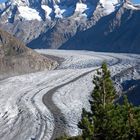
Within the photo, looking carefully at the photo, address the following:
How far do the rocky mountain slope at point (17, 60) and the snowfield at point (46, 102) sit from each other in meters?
9.59

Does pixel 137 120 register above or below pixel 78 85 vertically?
above

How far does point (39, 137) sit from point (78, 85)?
2521 cm

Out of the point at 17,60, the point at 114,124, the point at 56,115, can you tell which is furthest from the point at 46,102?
the point at 17,60

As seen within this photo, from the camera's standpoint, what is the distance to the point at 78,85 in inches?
2564

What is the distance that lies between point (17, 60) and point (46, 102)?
36905 millimetres

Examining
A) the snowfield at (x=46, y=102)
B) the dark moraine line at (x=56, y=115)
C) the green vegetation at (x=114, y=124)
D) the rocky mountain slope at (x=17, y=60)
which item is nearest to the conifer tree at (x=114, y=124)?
the green vegetation at (x=114, y=124)

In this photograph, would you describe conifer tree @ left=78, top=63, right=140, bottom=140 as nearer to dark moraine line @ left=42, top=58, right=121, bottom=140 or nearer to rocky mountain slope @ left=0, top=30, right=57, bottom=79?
dark moraine line @ left=42, top=58, right=121, bottom=140

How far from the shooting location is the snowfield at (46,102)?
140ft

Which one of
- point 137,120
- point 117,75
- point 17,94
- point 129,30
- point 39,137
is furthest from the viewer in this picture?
point 129,30

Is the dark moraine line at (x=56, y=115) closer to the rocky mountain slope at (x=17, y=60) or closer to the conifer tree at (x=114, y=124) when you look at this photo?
the conifer tree at (x=114, y=124)

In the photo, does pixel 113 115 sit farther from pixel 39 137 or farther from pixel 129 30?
pixel 129 30

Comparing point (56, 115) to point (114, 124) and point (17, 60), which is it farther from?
point (17, 60)

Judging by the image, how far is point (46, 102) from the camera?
53.1 meters

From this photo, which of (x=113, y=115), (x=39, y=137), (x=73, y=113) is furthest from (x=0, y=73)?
(x=113, y=115)
